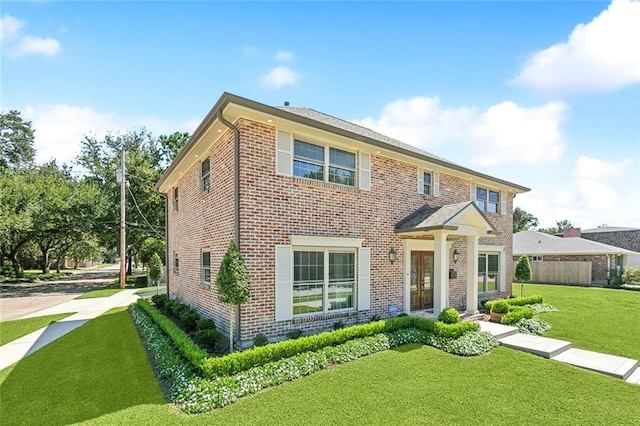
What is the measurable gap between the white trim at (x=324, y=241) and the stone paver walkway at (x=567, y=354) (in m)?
4.55

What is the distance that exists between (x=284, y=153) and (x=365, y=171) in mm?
2813

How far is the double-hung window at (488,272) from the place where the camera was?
13.5 metres

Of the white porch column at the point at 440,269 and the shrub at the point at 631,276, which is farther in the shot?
the shrub at the point at 631,276

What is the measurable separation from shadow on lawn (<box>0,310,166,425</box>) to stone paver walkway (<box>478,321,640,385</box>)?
8.40 m

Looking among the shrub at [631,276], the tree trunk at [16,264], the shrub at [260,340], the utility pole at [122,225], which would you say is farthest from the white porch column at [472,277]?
the tree trunk at [16,264]

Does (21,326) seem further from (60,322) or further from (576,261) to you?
(576,261)

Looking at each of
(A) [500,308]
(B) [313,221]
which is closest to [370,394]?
(B) [313,221]

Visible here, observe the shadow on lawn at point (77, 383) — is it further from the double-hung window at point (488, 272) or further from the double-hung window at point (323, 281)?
the double-hung window at point (488, 272)

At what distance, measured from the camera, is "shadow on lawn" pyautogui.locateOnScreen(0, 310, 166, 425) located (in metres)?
5.11

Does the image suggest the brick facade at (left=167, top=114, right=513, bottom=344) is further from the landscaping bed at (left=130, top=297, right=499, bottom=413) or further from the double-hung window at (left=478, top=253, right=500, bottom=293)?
the double-hung window at (left=478, top=253, right=500, bottom=293)

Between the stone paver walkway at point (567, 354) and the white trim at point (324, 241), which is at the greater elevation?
the white trim at point (324, 241)

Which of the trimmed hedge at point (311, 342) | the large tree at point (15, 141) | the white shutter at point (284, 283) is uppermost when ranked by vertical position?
the large tree at point (15, 141)

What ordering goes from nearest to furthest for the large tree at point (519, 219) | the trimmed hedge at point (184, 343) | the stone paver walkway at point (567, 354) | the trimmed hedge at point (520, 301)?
the trimmed hedge at point (184, 343) < the stone paver walkway at point (567, 354) < the trimmed hedge at point (520, 301) < the large tree at point (519, 219)

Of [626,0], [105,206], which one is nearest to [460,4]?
[626,0]
